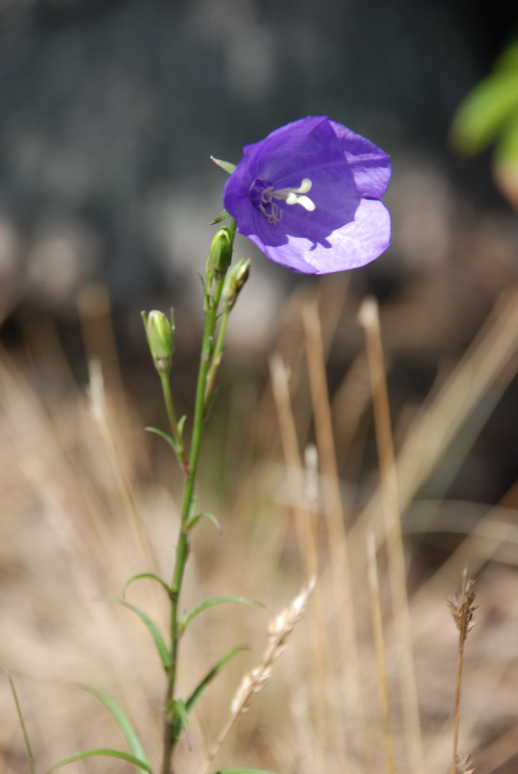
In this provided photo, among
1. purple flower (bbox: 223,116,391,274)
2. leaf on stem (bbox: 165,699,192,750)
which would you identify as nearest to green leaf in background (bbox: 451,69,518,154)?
purple flower (bbox: 223,116,391,274)

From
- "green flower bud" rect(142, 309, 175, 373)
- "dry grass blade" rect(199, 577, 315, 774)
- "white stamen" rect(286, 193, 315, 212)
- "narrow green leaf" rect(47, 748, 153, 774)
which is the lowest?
"narrow green leaf" rect(47, 748, 153, 774)

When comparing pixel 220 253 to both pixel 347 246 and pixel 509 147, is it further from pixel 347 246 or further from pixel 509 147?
pixel 509 147

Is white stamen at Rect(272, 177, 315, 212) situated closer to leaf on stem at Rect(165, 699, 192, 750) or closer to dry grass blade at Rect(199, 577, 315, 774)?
dry grass blade at Rect(199, 577, 315, 774)

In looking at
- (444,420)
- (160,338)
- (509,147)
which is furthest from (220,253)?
(509,147)

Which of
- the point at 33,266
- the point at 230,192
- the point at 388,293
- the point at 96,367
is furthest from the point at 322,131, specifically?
the point at 33,266

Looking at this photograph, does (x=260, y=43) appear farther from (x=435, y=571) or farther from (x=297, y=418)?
(x=435, y=571)

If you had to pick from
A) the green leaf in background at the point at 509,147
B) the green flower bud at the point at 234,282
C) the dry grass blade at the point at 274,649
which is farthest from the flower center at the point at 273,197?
the green leaf in background at the point at 509,147
